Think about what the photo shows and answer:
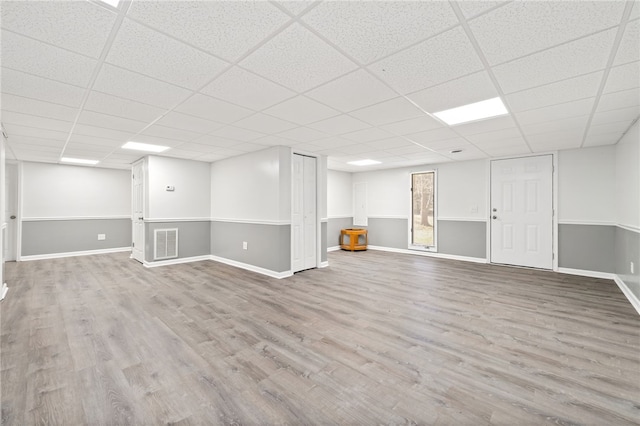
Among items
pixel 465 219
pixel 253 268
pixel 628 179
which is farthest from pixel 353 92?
pixel 465 219

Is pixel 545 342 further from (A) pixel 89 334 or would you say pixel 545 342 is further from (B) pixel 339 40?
(A) pixel 89 334

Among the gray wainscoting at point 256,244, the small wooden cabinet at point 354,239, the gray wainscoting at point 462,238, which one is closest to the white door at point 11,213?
the gray wainscoting at point 256,244

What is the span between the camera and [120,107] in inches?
118

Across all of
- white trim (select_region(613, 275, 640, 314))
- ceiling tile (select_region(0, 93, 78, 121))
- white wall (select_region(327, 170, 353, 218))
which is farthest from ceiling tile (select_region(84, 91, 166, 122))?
white trim (select_region(613, 275, 640, 314))

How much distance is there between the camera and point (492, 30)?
5.63ft

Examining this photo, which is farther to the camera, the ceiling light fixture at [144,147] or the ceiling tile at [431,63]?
the ceiling light fixture at [144,147]

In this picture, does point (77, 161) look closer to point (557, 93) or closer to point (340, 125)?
point (340, 125)

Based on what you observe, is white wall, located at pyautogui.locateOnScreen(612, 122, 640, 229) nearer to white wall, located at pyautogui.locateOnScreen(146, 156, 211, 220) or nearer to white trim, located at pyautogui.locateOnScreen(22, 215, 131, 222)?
white wall, located at pyautogui.locateOnScreen(146, 156, 211, 220)

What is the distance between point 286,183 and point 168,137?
1.99 metres

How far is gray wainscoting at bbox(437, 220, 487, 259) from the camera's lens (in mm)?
6273

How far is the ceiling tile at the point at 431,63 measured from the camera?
185cm

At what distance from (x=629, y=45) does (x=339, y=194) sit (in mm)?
6734

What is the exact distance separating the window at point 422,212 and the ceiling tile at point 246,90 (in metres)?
5.53

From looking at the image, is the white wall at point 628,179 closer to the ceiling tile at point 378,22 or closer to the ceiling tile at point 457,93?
the ceiling tile at point 457,93
